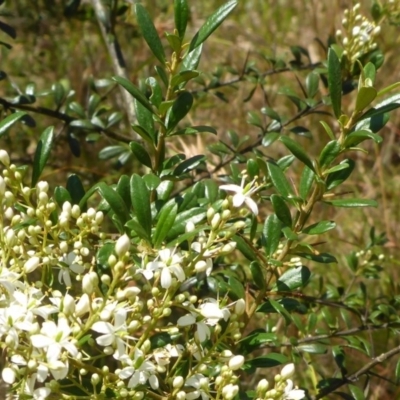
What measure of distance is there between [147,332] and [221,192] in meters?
0.40

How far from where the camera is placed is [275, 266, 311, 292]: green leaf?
1.05m

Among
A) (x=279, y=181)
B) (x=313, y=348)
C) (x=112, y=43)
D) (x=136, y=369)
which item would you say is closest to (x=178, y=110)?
(x=279, y=181)

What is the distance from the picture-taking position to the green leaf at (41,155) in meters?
1.09

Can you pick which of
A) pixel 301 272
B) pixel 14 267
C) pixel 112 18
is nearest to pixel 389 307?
pixel 301 272

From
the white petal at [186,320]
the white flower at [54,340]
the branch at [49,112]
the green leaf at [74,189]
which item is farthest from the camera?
the branch at [49,112]

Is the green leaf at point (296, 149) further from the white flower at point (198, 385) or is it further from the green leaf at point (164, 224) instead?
the white flower at point (198, 385)

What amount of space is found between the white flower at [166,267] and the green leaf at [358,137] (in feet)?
0.97

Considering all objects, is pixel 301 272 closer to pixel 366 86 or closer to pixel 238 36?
pixel 366 86

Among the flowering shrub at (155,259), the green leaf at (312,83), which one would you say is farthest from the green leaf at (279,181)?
the green leaf at (312,83)

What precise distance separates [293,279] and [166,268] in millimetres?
279

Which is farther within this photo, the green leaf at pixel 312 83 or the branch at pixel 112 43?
the branch at pixel 112 43

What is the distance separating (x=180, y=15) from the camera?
1.03m

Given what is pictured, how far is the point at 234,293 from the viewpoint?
1.09 m

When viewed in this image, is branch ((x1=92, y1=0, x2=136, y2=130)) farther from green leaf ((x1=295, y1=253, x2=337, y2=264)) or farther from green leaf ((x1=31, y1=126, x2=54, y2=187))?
green leaf ((x1=295, y1=253, x2=337, y2=264))
